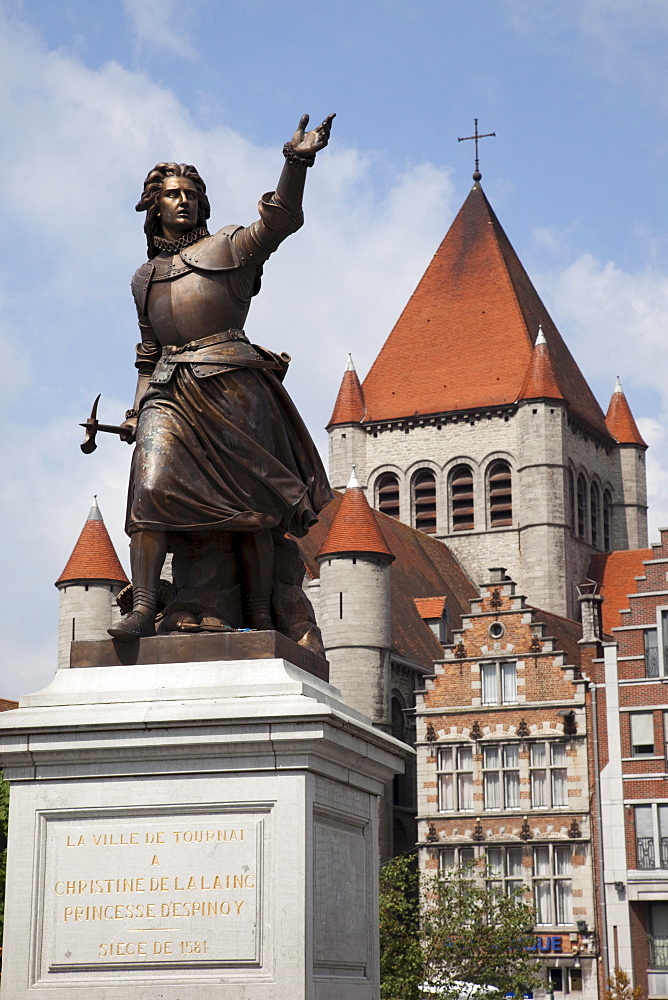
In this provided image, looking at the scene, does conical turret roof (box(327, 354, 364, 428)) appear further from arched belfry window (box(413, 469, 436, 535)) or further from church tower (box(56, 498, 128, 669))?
church tower (box(56, 498, 128, 669))

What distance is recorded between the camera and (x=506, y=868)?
3522 cm

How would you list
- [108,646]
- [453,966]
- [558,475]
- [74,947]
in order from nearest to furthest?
[74,947], [108,646], [453,966], [558,475]

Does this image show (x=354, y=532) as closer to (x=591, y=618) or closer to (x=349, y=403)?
(x=591, y=618)

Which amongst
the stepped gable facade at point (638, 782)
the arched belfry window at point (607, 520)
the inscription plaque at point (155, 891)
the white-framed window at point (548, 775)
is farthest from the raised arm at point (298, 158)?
the arched belfry window at point (607, 520)

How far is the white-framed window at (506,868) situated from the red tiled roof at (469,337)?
2882cm

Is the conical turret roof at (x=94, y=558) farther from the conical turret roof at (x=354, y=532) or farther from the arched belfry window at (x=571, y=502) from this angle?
the arched belfry window at (x=571, y=502)

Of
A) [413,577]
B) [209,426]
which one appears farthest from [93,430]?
[413,577]

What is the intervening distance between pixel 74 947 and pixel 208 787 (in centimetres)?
83

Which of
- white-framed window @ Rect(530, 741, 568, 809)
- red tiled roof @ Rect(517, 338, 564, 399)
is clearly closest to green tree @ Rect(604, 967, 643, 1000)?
white-framed window @ Rect(530, 741, 568, 809)

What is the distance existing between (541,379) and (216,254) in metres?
54.0

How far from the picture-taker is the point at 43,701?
6.88 m

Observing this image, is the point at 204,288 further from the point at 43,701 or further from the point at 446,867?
the point at 446,867

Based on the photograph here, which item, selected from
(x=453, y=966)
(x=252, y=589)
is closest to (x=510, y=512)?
(x=453, y=966)

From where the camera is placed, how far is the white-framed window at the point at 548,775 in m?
35.0
